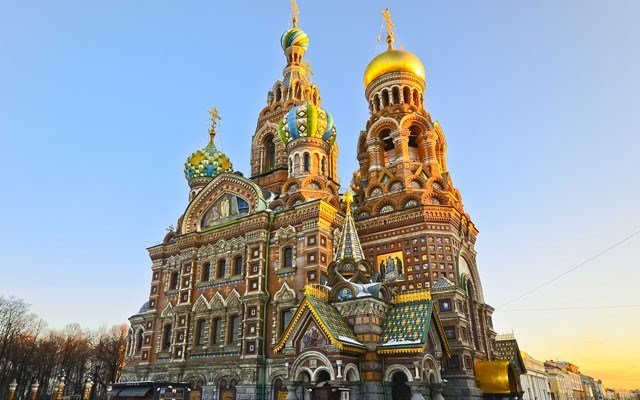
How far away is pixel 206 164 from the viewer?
1118 inches

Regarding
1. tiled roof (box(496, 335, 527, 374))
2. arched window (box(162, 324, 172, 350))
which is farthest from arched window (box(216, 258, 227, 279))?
tiled roof (box(496, 335, 527, 374))

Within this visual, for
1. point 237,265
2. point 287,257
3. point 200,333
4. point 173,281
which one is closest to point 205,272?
point 237,265

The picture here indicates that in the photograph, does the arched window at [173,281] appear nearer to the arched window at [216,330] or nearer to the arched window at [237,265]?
the arched window at [216,330]

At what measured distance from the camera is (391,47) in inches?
1091

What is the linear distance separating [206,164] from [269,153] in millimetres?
3836

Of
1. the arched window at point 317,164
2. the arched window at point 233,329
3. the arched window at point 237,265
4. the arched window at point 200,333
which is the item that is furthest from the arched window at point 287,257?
the arched window at point 200,333

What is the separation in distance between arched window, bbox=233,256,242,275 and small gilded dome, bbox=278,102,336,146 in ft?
21.4

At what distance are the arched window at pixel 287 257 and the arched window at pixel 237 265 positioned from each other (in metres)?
2.53

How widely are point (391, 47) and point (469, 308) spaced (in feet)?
51.0

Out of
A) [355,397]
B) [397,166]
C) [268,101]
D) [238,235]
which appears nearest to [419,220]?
[397,166]

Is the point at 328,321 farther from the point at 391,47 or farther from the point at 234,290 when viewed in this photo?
the point at 391,47

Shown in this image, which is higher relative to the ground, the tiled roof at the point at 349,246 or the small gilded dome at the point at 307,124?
the small gilded dome at the point at 307,124

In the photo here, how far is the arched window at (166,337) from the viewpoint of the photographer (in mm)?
23125

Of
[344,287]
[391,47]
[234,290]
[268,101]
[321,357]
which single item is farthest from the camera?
[268,101]
